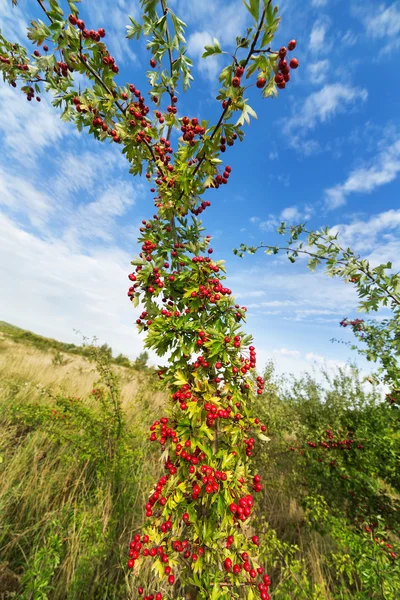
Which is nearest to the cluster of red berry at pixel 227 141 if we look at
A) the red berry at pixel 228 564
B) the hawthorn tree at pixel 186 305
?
the hawthorn tree at pixel 186 305

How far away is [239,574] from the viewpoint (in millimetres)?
1677

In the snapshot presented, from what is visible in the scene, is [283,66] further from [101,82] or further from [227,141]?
[101,82]

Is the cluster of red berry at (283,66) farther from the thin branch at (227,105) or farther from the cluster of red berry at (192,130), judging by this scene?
the cluster of red berry at (192,130)

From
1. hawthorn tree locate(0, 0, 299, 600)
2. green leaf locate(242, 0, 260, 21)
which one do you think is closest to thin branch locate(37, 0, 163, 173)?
hawthorn tree locate(0, 0, 299, 600)

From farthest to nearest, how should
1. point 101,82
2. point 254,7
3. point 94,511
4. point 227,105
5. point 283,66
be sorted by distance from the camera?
point 94,511, point 101,82, point 227,105, point 283,66, point 254,7

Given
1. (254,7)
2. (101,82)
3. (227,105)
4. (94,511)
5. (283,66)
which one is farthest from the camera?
(94,511)

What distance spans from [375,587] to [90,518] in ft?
10.8

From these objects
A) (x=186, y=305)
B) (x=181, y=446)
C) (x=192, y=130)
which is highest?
(x=192, y=130)

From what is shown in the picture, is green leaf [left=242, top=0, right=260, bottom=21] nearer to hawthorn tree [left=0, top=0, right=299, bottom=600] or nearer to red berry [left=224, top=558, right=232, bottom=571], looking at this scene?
hawthorn tree [left=0, top=0, right=299, bottom=600]

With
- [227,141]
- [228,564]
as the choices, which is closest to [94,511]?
[228,564]

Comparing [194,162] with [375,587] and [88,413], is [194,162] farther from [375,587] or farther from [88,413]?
[88,413]

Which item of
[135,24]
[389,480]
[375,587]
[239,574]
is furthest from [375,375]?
[135,24]

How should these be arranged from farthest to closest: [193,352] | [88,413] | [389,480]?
[88,413]
[389,480]
[193,352]

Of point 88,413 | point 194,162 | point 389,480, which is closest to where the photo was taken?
point 194,162
